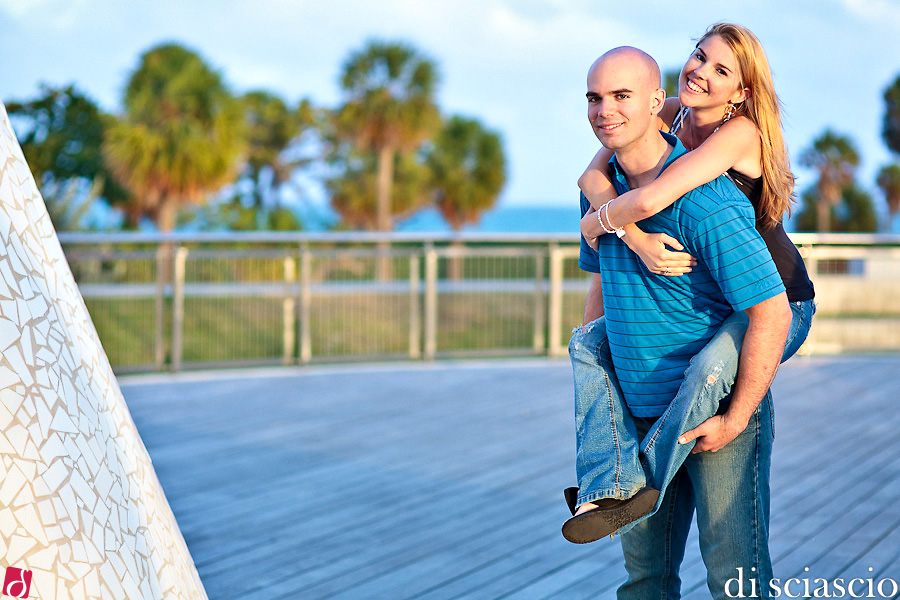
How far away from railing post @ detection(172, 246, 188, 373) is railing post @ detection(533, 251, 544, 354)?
3.07m

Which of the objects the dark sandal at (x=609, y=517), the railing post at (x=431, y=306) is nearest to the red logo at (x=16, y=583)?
the dark sandal at (x=609, y=517)

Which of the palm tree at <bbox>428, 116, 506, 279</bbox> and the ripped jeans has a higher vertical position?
the palm tree at <bbox>428, 116, 506, 279</bbox>

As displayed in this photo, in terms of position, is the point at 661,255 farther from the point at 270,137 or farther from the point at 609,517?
the point at 270,137

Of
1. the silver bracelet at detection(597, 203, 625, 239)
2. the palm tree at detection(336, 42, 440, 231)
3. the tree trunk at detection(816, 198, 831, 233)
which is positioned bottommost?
the silver bracelet at detection(597, 203, 625, 239)

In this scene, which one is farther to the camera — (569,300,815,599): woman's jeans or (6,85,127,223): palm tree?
(6,85,127,223): palm tree

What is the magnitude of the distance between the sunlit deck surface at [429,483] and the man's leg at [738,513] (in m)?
1.11

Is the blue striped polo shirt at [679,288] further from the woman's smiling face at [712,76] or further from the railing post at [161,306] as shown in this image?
the railing post at [161,306]

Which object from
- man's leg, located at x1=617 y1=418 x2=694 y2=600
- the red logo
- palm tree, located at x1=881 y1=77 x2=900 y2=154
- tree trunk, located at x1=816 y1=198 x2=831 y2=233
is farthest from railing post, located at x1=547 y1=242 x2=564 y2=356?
palm tree, located at x1=881 y1=77 x2=900 y2=154

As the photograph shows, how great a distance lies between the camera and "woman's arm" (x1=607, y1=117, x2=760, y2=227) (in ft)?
6.03

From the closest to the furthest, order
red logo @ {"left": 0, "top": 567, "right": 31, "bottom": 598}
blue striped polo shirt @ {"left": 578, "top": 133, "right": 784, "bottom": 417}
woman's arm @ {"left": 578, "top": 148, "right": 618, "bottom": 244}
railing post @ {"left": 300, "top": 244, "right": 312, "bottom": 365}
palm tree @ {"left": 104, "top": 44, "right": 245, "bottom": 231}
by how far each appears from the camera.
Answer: red logo @ {"left": 0, "top": 567, "right": 31, "bottom": 598}, blue striped polo shirt @ {"left": 578, "top": 133, "right": 784, "bottom": 417}, woman's arm @ {"left": 578, "top": 148, "right": 618, "bottom": 244}, railing post @ {"left": 300, "top": 244, "right": 312, "bottom": 365}, palm tree @ {"left": 104, "top": 44, "right": 245, "bottom": 231}

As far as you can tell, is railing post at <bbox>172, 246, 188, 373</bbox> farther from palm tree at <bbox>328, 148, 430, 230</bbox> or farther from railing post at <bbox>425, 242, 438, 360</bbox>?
palm tree at <bbox>328, 148, 430, 230</bbox>

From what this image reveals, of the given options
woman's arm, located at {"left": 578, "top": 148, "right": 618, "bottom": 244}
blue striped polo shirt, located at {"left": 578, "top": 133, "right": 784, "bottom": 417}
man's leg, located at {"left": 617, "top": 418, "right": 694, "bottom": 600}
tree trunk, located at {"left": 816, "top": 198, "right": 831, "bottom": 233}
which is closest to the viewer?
blue striped polo shirt, located at {"left": 578, "top": 133, "right": 784, "bottom": 417}

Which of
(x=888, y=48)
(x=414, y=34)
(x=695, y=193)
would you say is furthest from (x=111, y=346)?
(x=888, y=48)

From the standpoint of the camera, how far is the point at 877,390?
22.7 ft
